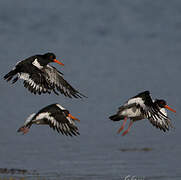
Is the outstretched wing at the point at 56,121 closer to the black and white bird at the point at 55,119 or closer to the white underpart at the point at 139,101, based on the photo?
the black and white bird at the point at 55,119

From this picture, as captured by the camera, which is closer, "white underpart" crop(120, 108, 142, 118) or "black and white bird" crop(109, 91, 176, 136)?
"black and white bird" crop(109, 91, 176, 136)

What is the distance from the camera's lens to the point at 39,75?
530 inches

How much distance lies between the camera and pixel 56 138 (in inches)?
756

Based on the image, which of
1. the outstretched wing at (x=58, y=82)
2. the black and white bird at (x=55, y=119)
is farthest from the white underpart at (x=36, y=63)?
the black and white bird at (x=55, y=119)

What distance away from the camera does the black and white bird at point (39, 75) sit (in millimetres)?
13531

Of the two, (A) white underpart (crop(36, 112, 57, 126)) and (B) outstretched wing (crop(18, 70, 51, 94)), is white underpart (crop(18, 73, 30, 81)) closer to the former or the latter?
(B) outstretched wing (crop(18, 70, 51, 94))

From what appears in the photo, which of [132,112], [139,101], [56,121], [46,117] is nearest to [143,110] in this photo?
[139,101]

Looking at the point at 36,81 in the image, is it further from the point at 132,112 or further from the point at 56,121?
the point at 132,112

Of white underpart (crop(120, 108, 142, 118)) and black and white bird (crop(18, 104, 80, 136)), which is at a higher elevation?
white underpart (crop(120, 108, 142, 118))

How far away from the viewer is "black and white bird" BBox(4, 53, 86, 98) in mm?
13531

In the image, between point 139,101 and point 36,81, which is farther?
point 139,101

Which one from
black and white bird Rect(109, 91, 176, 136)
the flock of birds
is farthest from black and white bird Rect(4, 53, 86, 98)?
black and white bird Rect(109, 91, 176, 136)

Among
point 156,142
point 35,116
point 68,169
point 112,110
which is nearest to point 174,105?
point 112,110

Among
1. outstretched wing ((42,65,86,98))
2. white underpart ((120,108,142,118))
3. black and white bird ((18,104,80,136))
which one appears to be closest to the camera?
black and white bird ((18,104,80,136))
